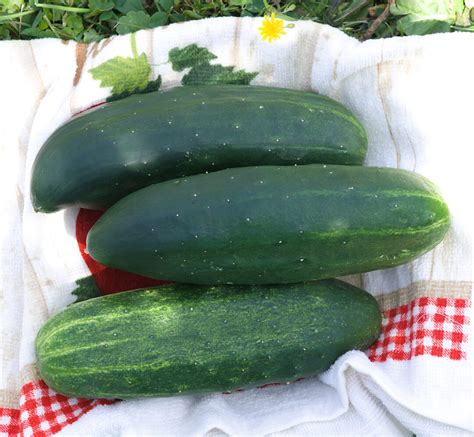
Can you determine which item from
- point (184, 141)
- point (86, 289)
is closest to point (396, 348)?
point (184, 141)

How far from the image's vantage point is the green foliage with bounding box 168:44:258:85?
194 cm

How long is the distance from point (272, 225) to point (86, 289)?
0.70m

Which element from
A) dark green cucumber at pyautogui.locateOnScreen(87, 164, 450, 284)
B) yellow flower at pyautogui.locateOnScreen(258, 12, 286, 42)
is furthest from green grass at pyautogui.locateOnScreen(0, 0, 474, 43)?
dark green cucumber at pyautogui.locateOnScreen(87, 164, 450, 284)

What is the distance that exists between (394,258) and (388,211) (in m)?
0.14

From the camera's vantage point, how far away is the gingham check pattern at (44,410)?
1696mm

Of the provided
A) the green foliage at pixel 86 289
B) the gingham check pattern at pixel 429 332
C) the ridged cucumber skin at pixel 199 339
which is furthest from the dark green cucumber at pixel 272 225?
the green foliage at pixel 86 289

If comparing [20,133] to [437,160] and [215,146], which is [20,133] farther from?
[437,160]

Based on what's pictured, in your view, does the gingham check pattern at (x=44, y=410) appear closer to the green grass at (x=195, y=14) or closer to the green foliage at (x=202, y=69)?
the green foliage at (x=202, y=69)

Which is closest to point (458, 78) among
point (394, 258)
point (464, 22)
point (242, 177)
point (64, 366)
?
point (464, 22)

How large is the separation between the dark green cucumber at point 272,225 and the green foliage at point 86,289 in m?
0.30

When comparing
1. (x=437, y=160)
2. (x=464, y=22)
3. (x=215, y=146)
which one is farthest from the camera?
(x=464, y=22)

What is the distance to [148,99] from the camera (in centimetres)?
171

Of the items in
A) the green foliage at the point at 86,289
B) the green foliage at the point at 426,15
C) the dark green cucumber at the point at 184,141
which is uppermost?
the green foliage at the point at 426,15

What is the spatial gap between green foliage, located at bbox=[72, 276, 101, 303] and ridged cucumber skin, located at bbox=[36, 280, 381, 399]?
0.69ft
